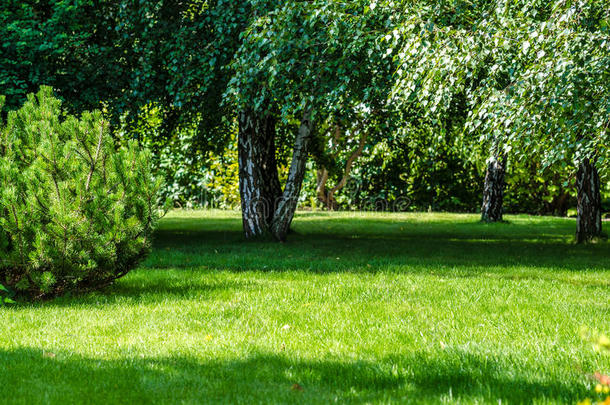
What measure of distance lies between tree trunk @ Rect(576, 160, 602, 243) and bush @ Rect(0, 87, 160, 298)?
10.1m

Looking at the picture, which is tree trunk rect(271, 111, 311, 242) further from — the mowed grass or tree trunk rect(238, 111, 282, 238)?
the mowed grass

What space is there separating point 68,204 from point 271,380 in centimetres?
328

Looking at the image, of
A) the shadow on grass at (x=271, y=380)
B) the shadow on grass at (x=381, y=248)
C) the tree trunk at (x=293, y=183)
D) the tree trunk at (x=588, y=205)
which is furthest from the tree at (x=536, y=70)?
the tree trunk at (x=588, y=205)

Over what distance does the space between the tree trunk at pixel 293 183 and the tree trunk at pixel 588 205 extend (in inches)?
231

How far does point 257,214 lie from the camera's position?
1322 centimetres

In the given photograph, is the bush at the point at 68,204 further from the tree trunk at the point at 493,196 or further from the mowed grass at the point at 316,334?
the tree trunk at the point at 493,196

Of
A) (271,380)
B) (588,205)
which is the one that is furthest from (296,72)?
(588,205)

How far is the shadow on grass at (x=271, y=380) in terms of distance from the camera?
141 inches

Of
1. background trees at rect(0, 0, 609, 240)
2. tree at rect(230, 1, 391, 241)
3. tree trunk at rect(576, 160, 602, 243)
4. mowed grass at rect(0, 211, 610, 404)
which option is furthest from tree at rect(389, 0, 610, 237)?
tree trunk at rect(576, 160, 602, 243)

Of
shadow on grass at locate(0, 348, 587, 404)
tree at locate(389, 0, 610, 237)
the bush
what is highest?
tree at locate(389, 0, 610, 237)

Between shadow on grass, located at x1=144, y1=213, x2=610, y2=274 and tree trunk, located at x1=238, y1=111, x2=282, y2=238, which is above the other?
tree trunk, located at x1=238, y1=111, x2=282, y2=238

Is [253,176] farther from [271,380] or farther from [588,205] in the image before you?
[271,380]

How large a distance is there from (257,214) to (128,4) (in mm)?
4798

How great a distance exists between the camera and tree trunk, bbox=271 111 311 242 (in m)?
12.7
